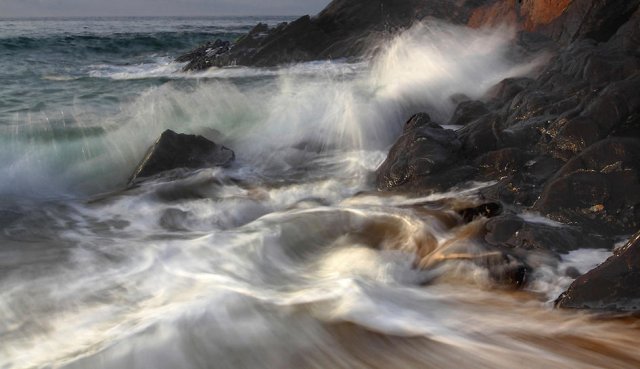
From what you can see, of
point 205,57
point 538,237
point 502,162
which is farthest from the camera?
point 205,57

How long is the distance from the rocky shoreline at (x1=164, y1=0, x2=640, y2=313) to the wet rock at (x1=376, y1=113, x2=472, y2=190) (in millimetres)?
10

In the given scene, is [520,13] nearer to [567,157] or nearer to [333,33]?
[333,33]

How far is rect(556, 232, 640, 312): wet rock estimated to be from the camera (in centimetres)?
295

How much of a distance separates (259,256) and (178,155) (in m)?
2.68

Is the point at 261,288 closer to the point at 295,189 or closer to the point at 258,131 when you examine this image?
the point at 295,189

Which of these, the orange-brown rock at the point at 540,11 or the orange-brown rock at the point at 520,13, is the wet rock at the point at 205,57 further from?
the orange-brown rock at the point at 540,11

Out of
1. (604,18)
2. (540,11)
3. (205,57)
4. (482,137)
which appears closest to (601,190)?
(482,137)

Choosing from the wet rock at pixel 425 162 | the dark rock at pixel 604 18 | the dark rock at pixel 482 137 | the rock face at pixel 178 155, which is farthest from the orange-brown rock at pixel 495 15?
the rock face at pixel 178 155

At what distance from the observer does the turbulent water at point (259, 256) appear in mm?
2975

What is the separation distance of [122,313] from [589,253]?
10.0ft

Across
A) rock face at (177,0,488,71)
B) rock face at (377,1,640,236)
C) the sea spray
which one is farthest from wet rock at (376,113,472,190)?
rock face at (177,0,488,71)

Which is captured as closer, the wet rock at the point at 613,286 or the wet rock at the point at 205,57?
the wet rock at the point at 613,286

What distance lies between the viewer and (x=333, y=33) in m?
17.0

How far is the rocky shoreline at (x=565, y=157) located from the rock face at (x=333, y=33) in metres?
8.66
